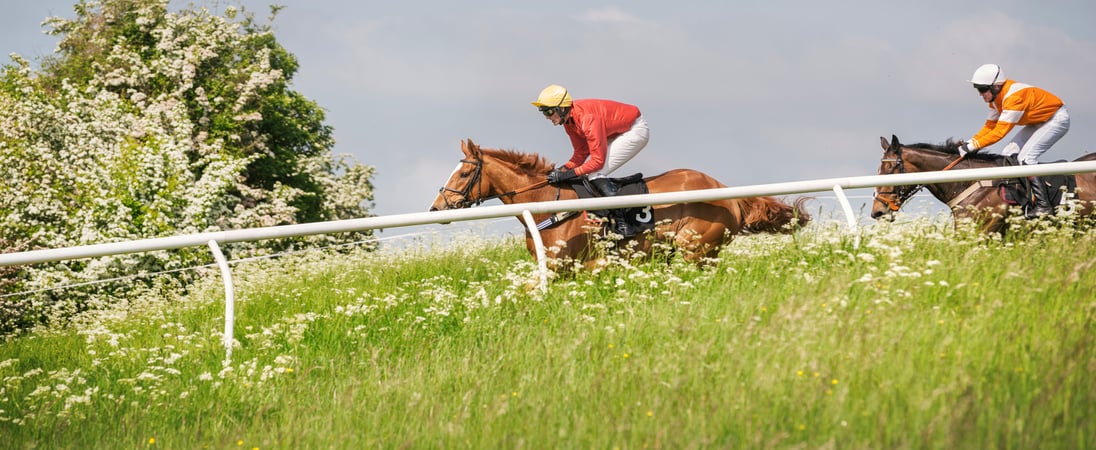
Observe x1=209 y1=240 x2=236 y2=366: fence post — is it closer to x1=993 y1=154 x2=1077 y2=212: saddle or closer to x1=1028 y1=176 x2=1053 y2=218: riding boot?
x1=993 y1=154 x2=1077 y2=212: saddle

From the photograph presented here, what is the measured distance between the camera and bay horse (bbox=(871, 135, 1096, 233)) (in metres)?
10.8

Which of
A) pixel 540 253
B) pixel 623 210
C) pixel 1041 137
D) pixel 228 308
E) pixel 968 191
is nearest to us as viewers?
pixel 228 308

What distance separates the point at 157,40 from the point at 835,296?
3098 cm

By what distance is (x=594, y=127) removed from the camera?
9.72m

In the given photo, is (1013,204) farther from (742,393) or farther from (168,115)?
(168,115)

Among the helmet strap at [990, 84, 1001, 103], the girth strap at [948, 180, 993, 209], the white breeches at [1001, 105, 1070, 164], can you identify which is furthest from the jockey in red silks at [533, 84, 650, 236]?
the white breeches at [1001, 105, 1070, 164]

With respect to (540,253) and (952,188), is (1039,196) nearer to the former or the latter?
(952,188)

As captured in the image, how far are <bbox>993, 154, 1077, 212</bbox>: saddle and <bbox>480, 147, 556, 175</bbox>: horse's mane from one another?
4.72 meters

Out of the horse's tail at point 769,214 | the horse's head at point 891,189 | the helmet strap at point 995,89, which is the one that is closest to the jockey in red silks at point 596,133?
the horse's tail at point 769,214

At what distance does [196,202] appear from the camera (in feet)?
78.5

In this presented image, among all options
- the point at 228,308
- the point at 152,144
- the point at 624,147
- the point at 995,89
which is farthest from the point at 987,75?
the point at 152,144

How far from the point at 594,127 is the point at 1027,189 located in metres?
4.65

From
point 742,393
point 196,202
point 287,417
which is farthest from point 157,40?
point 742,393

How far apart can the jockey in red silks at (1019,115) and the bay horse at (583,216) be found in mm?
2771
